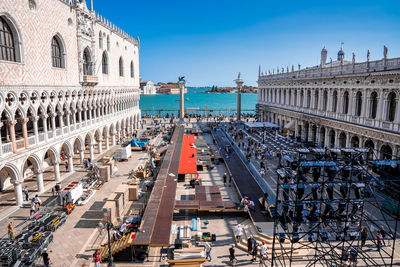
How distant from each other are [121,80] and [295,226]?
3937 cm

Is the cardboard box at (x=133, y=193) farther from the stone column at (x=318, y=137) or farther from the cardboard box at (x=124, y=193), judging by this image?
the stone column at (x=318, y=137)

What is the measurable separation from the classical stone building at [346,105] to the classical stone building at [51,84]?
77.9 ft

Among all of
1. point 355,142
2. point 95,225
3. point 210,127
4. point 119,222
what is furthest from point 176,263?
point 210,127

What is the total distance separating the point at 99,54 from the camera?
3572cm

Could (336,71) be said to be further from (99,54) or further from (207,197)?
(99,54)

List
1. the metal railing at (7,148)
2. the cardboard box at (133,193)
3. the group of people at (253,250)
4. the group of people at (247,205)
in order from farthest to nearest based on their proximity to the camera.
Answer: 1. the cardboard box at (133,193)
2. the group of people at (247,205)
3. the metal railing at (7,148)
4. the group of people at (253,250)

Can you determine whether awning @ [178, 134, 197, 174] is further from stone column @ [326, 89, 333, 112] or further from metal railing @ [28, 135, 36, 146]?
stone column @ [326, 89, 333, 112]

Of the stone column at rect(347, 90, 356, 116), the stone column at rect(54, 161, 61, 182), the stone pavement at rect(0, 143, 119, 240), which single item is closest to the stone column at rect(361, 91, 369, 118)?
the stone column at rect(347, 90, 356, 116)

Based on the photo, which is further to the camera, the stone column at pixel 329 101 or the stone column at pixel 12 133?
the stone column at pixel 329 101

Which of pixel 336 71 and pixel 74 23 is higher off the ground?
pixel 74 23

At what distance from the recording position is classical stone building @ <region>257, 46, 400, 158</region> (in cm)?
2512

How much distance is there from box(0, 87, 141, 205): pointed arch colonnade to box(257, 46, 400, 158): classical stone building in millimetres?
23534

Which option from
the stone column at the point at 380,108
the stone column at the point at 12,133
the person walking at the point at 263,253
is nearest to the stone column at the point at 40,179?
the stone column at the point at 12,133

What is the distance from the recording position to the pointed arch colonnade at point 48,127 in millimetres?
20016
